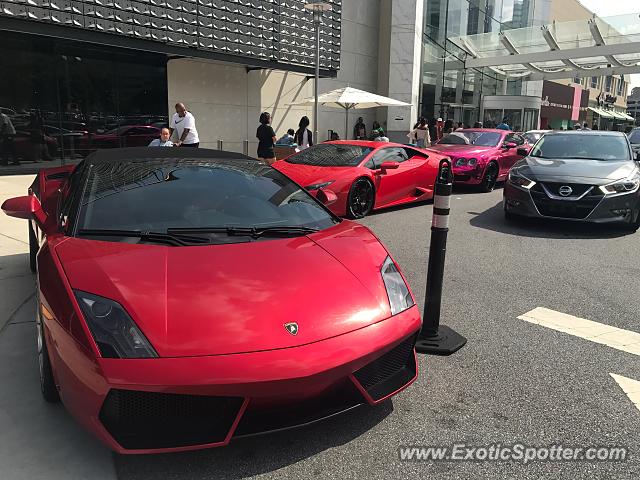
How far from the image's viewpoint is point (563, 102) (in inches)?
1919

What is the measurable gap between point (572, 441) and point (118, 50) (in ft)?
49.6

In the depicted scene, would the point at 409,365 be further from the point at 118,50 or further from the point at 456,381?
the point at 118,50

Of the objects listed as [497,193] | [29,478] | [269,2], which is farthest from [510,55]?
[29,478]

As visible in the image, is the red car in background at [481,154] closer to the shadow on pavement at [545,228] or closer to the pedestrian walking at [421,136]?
the pedestrian walking at [421,136]

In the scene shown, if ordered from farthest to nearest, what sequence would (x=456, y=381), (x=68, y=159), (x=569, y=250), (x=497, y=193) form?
(x=68, y=159) < (x=497, y=193) < (x=569, y=250) < (x=456, y=381)

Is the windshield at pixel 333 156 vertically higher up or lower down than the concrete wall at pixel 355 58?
lower down

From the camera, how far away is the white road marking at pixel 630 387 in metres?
2.88

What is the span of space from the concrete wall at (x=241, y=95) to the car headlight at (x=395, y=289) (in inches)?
577

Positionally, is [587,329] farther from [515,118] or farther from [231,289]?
[515,118]

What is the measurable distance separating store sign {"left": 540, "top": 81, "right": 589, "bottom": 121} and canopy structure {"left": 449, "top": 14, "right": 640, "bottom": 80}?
1146 centimetres

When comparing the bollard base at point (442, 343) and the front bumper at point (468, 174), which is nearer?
the bollard base at point (442, 343)

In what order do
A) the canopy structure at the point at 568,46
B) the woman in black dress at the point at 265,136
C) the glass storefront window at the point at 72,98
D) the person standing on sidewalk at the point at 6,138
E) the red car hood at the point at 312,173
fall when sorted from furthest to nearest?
the canopy structure at the point at 568,46
the glass storefront window at the point at 72,98
the person standing on sidewalk at the point at 6,138
the woman in black dress at the point at 265,136
the red car hood at the point at 312,173

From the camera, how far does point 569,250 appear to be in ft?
20.7

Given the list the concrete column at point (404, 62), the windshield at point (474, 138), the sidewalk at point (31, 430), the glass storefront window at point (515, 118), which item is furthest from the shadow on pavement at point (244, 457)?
the glass storefront window at point (515, 118)
